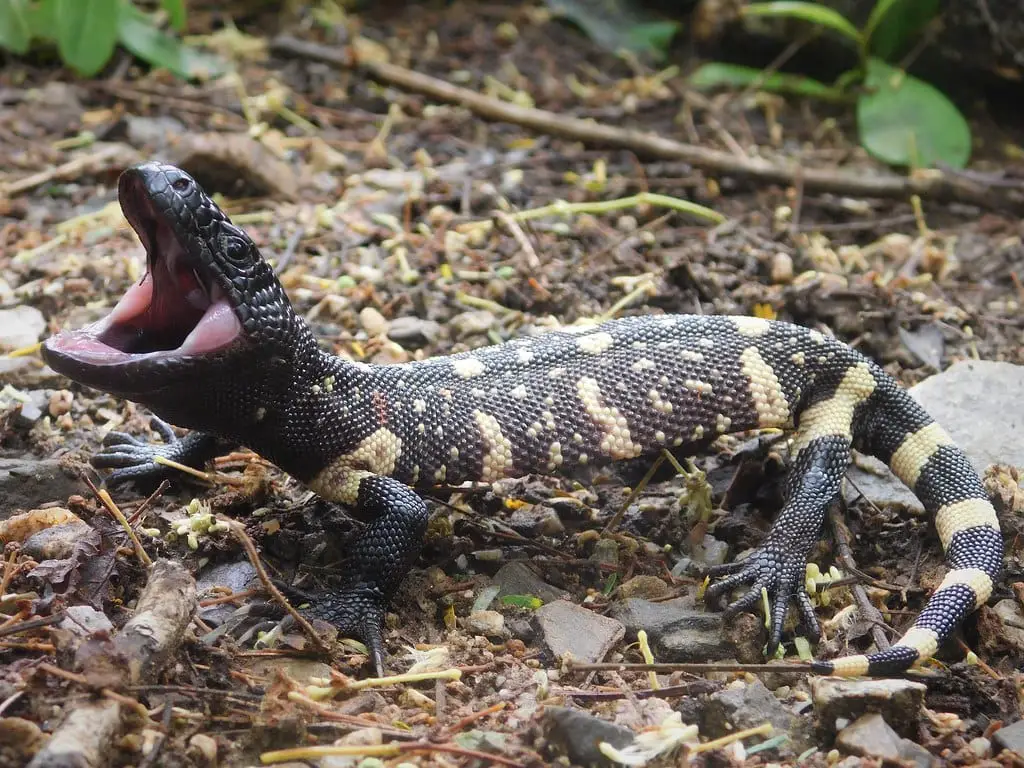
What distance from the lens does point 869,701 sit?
283 centimetres

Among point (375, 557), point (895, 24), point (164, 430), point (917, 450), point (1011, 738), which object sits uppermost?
point (895, 24)

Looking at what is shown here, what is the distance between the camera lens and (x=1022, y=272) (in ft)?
17.5

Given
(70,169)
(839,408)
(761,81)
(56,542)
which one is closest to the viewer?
(56,542)

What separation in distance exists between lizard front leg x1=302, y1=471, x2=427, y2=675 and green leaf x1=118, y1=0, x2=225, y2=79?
Answer: 4.05 m

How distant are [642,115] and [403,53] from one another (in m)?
1.69

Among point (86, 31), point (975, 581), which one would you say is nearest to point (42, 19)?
point (86, 31)

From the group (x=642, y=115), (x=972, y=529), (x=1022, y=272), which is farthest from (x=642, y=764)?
(x=642, y=115)

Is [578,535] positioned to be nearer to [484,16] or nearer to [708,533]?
[708,533]

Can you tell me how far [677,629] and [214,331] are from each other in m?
1.66

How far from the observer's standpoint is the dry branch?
90.8 inches

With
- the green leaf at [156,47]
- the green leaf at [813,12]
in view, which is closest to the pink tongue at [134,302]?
the green leaf at [156,47]

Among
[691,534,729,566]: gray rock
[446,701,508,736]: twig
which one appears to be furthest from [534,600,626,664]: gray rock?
[691,534,729,566]: gray rock

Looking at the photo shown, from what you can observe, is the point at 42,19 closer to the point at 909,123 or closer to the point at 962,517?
the point at 909,123

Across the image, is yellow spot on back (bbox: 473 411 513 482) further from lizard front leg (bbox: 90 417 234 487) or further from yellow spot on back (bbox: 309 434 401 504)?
lizard front leg (bbox: 90 417 234 487)
